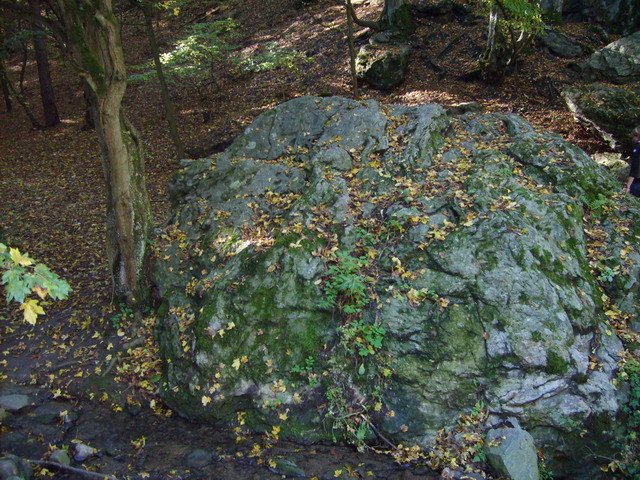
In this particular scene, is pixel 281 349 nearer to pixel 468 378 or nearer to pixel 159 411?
pixel 159 411

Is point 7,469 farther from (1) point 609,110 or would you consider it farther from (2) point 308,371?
(1) point 609,110

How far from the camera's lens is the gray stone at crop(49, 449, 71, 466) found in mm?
5055

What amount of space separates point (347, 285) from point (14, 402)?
15.5 feet

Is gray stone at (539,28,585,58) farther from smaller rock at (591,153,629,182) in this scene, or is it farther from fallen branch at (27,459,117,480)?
fallen branch at (27,459,117,480)

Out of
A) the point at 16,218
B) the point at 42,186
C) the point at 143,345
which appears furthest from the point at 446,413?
the point at 42,186

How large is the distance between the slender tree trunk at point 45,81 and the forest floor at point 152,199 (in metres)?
0.41

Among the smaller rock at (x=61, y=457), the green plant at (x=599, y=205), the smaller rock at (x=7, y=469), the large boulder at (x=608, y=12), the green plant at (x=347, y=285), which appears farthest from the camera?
the large boulder at (x=608, y=12)

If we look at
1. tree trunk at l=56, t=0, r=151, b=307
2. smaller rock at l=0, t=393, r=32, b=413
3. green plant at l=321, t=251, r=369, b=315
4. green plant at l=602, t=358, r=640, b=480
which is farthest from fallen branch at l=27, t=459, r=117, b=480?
green plant at l=602, t=358, r=640, b=480

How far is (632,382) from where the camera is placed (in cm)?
542

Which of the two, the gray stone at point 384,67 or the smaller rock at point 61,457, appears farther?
the gray stone at point 384,67

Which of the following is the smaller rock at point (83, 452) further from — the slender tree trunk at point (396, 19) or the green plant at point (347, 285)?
the slender tree trunk at point (396, 19)

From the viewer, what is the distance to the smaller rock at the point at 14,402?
588 cm

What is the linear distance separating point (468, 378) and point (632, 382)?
2.02 metres

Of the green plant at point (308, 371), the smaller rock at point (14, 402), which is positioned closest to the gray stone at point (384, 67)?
the green plant at point (308, 371)
